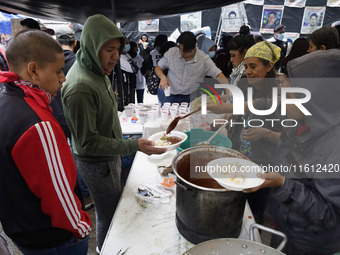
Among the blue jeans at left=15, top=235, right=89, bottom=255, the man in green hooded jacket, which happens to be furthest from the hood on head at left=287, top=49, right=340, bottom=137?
the blue jeans at left=15, top=235, right=89, bottom=255

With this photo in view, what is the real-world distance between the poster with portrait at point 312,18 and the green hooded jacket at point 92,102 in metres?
9.98

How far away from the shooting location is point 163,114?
2.68 metres

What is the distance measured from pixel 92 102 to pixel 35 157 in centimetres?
61

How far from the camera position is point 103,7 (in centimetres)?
334

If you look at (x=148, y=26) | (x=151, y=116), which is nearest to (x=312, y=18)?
(x=148, y=26)

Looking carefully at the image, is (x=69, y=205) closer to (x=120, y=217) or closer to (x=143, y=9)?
(x=120, y=217)

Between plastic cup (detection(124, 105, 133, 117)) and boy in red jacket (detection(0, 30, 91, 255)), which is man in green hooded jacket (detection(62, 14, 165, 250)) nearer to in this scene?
boy in red jacket (detection(0, 30, 91, 255))

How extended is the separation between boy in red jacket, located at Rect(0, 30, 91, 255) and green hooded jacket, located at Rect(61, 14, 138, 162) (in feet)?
0.92

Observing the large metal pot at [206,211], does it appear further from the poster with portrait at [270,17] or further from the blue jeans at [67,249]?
the poster with portrait at [270,17]

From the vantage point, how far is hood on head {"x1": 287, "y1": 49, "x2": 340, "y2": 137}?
102 cm

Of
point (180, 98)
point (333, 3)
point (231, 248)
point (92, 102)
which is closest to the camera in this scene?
point (231, 248)

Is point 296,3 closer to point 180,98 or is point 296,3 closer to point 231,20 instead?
point 231,20

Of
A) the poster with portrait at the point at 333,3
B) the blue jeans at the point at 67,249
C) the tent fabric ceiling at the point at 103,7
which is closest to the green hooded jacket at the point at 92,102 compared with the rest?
the blue jeans at the point at 67,249

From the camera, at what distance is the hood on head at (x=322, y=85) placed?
1.02 metres
